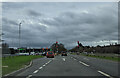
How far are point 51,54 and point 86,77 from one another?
117 feet

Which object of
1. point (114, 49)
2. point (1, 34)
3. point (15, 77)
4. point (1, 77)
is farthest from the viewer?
point (114, 49)

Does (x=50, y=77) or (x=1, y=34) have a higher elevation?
(x=1, y=34)

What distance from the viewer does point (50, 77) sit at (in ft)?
33.1

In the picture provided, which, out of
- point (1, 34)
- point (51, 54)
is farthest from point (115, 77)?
point (1, 34)

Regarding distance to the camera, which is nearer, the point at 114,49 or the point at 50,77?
the point at 50,77

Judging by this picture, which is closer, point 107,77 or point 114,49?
point 107,77

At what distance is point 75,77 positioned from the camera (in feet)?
32.7

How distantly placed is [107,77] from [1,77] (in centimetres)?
606

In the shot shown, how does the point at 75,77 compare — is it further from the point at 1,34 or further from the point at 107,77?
the point at 1,34

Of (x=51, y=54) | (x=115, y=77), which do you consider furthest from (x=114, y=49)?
(x=115, y=77)

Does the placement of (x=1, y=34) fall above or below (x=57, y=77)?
above

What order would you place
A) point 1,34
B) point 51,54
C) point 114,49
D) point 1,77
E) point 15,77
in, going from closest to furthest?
1. point 1,77
2. point 15,77
3. point 51,54
4. point 1,34
5. point 114,49

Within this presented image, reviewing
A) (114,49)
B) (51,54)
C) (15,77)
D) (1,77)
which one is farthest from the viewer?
(114,49)

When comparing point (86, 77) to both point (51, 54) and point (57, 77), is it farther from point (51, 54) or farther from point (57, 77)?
point (51, 54)
